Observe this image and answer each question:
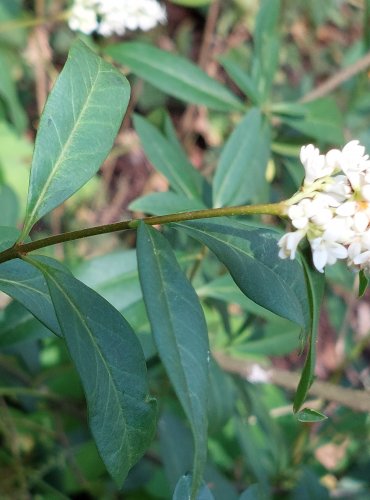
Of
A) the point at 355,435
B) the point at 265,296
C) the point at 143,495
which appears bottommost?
the point at 143,495

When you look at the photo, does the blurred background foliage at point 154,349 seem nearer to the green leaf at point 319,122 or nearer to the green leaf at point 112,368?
the green leaf at point 319,122

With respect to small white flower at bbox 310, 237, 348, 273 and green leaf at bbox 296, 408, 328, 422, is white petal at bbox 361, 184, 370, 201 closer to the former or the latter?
small white flower at bbox 310, 237, 348, 273

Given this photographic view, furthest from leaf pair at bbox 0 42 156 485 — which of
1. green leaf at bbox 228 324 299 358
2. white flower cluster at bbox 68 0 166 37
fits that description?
green leaf at bbox 228 324 299 358

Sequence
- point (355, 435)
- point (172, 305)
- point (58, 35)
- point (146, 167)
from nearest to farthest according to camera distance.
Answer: point (172, 305)
point (355, 435)
point (58, 35)
point (146, 167)

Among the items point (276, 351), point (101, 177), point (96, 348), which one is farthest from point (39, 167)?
point (101, 177)

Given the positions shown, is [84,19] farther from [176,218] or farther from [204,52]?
[204,52]

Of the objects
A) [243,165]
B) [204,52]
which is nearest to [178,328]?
[243,165]

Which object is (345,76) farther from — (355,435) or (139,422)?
(139,422)

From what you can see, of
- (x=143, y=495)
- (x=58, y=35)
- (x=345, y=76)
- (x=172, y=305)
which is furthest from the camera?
(x=58, y=35)
